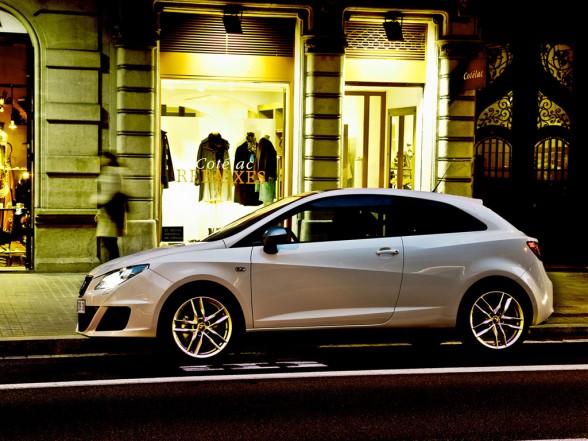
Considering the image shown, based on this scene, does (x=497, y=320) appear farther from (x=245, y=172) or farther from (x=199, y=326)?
(x=245, y=172)

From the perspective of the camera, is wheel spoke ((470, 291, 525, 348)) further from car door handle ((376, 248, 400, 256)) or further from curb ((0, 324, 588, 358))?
curb ((0, 324, 588, 358))

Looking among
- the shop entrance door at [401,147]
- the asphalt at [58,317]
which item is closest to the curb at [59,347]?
the asphalt at [58,317]

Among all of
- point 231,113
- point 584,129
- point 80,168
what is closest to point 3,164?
point 80,168

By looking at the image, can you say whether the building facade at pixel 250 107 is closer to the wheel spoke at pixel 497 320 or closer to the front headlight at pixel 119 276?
the front headlight at pixel 119 276

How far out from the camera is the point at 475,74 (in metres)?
15.0

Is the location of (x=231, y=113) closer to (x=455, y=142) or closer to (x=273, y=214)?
(x=455, y=142)

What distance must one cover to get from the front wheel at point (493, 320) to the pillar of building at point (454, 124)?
727cm

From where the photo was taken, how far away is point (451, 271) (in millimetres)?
8250

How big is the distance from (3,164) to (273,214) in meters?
8.07

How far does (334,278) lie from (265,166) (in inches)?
314

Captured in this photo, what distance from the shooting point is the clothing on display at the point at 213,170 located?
15641mm

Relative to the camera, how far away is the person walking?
1218cm

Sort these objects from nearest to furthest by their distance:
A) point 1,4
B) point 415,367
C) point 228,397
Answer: point 228,397, point 415,367, point 1,4

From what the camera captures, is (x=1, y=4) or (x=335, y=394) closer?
(x=335, y=394)
